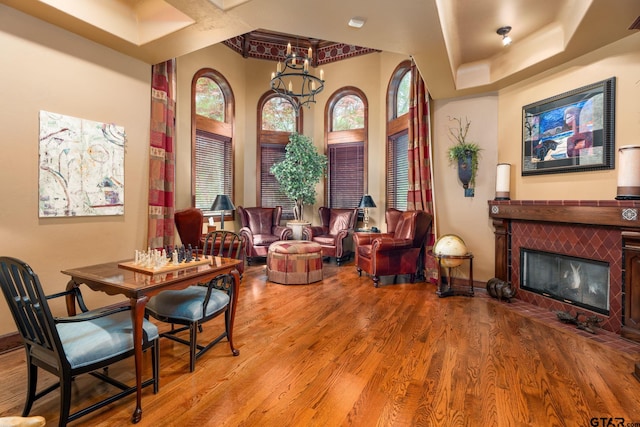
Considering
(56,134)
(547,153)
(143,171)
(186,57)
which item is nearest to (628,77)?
(547,153)

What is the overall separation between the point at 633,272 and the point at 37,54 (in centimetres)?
566

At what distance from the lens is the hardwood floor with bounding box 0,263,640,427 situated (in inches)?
71.7

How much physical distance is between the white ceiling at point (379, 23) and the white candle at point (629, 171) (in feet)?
3.38

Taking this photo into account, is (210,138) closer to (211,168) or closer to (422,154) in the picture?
(211,168)

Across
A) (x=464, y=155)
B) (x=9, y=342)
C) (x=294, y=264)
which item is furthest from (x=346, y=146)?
(x=9, y=342)

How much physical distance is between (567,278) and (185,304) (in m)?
4.00

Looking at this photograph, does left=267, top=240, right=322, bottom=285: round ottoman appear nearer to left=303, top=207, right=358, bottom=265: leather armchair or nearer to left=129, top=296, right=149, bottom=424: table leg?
left=303, top=207, right=358, bottom=265: leather armchair

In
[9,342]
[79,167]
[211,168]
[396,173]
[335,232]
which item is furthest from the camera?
[335,232]

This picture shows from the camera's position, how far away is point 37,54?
8.90ft

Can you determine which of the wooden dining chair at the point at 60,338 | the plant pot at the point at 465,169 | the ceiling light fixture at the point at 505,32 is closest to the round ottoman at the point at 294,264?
the plant pot at the point at 465,169

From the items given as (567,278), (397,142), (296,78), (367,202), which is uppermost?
(296,78)

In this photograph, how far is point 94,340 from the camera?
5.57 feet

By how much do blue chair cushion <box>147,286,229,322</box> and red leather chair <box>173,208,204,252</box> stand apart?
6.36ft

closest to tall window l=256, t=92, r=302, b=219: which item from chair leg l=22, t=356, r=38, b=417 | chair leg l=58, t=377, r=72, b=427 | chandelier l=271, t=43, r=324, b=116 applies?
chandelier l=271, t=43, r=324, b=116
